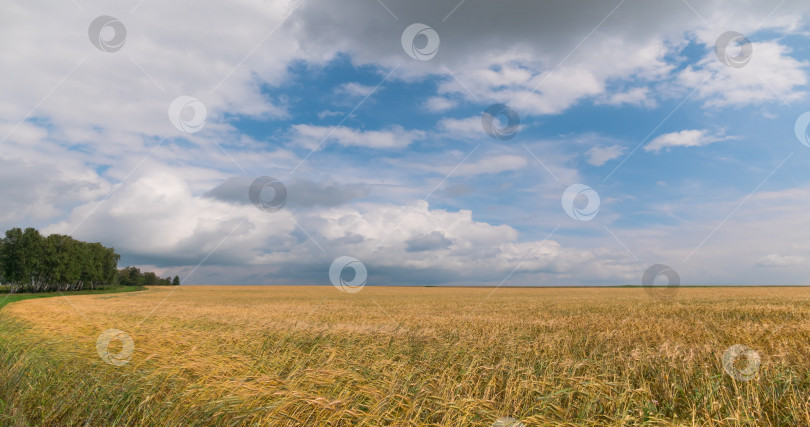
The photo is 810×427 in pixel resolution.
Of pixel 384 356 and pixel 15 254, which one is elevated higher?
pixel 15 254

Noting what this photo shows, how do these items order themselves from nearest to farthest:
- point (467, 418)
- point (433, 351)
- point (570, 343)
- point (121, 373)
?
point (467, 418) < point (121, 373) < point (433, 351) < point (570, 343)

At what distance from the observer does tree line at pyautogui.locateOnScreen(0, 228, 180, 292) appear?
92125 mm

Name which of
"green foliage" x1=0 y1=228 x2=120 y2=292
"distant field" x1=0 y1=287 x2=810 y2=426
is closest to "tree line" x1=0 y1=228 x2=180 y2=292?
"green foliage" x1=0 y1=228 x2=120 y2=292

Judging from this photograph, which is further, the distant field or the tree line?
the tree line

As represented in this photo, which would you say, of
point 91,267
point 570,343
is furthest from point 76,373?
point 91,267

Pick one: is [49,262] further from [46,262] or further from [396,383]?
[396,383]

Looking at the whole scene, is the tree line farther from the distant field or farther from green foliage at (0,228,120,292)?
the distant field

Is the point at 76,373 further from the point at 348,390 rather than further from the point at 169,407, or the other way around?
Result: the point at 348,390

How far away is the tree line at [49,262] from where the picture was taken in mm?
92125

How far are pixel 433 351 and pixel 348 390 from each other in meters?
4.60

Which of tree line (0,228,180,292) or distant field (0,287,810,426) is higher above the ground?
tree line (0,228,180,292)

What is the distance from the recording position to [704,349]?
11.2 meters

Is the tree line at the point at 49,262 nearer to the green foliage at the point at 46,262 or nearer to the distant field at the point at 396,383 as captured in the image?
the green foliage at the point at 46,262

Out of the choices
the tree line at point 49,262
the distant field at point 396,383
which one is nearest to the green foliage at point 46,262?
the tree line at point 49,262
